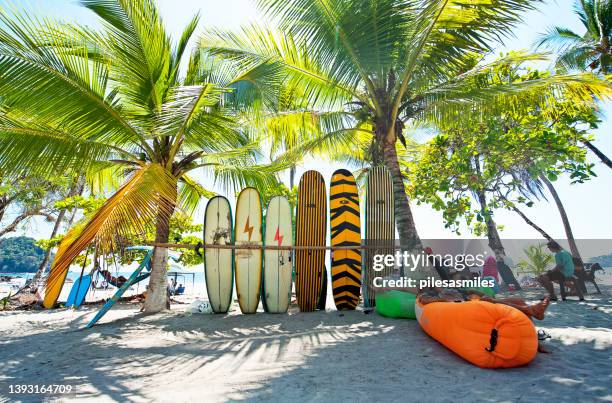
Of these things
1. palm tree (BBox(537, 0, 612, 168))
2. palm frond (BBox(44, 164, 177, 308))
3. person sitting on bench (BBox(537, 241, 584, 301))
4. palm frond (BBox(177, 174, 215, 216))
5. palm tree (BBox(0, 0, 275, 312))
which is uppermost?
palm tree (BBox(537, 0, 612, 168))

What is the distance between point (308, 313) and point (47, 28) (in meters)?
5.72

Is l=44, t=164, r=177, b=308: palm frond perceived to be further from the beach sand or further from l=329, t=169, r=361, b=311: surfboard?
l=329, t=169, r=361, b=311: surfboard

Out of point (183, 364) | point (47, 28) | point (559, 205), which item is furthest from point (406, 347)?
point (559, 205)

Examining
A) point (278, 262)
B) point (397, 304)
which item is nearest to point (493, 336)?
point (397, 304)

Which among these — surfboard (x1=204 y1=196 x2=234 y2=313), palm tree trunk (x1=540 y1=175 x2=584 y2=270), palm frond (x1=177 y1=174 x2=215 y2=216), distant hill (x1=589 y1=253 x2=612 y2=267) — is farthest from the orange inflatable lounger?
distant hill (x1=589 y1=253 x2=612 y2=267)

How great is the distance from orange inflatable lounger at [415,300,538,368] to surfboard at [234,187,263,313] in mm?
3820

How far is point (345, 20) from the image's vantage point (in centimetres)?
553

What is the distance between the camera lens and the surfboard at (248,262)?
20.0 feet

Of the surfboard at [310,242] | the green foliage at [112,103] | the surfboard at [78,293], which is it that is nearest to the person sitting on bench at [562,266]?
the surfboard at [310,242]

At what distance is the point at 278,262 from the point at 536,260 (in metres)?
13.2

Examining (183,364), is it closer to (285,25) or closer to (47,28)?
(47,28)

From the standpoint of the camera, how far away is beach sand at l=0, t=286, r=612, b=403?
2.41 meters

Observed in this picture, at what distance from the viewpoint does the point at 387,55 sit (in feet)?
18.4

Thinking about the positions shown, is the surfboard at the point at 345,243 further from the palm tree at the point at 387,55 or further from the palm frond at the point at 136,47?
the palm frond at the point at 136,47
